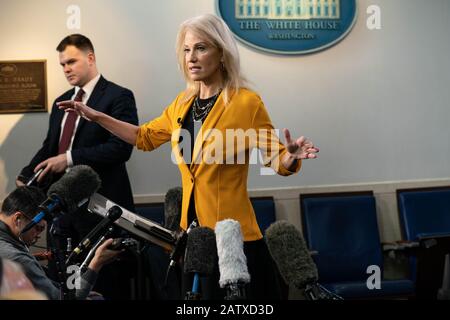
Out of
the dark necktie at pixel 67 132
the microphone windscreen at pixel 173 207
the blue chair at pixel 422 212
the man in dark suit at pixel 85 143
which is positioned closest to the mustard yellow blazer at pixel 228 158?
the microphone windscreen at pixel 173 207

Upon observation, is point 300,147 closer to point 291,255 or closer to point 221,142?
point 221,142

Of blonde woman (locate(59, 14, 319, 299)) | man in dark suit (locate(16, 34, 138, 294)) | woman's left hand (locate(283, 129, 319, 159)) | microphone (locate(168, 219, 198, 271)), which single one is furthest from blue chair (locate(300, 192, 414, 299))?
microphone (locate(168, 219, 198, 271))

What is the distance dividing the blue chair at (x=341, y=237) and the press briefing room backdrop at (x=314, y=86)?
20cm

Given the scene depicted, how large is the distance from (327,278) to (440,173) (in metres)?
1.28

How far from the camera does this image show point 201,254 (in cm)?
145

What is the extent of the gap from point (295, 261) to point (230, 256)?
5.9 inches

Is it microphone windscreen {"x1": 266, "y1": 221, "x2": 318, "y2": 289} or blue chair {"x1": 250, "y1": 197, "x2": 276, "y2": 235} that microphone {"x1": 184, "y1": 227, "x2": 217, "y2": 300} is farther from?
blue chair {"x1": 250, "y1": 197, "x2": 276, "y2": 235}

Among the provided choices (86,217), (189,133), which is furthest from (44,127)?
(189,133)

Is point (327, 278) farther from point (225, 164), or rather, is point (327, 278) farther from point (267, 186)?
point (225, 164)

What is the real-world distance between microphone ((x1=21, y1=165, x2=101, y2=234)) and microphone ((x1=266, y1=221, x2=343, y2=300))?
677 millimetres

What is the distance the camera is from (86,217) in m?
3.42

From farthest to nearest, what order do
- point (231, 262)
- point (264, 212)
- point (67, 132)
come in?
1. point (264, 212)
2. point (67, 132)
3. point (231, 262)

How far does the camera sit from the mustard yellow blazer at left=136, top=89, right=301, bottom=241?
209 cm

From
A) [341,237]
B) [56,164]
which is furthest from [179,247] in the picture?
[341,237]
